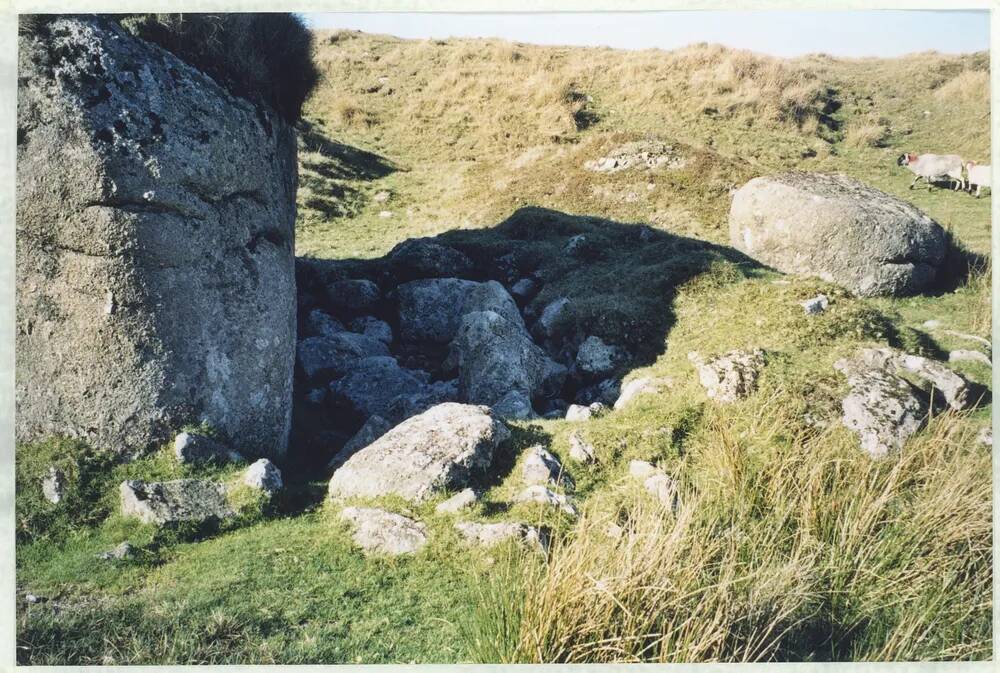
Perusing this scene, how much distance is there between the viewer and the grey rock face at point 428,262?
18234 mm

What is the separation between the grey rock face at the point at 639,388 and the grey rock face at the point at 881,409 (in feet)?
8.67

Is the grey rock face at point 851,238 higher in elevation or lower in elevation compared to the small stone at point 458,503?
higher

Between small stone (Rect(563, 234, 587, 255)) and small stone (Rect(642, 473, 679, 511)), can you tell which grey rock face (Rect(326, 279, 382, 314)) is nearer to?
small stone (Rect(563, 234, 587, 255))

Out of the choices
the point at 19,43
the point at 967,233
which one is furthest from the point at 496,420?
the point at 967,233

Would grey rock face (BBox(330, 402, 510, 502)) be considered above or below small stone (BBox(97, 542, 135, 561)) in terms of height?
above

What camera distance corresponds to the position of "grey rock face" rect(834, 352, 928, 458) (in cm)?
972

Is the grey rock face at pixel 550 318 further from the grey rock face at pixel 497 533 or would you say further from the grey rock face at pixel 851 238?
the grey rock face at pixel 497 533

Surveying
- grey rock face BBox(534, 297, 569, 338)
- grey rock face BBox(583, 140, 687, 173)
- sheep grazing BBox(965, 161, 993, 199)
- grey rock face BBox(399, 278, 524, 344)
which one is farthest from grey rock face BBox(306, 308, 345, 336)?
sheep grazing BBox(965, 161, 993, 199)

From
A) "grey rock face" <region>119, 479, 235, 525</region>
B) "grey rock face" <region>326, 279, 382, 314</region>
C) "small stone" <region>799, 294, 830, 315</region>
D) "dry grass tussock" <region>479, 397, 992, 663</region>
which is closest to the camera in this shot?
"dry grass tussock" <region>479, 397, 992, 663</region>

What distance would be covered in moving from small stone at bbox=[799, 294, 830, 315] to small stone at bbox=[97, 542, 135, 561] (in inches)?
438

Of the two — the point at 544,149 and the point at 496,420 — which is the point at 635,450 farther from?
the point at 544,149

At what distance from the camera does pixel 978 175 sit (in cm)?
2319

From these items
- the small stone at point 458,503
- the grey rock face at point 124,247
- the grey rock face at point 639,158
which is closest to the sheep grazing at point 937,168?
the grey rock face at point 639,158

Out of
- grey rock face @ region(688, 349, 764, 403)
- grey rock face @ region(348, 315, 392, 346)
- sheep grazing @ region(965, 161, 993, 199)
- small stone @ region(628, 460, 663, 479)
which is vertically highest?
sheep grazing @ region(965, 161, 993, 199)
